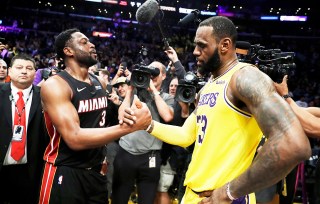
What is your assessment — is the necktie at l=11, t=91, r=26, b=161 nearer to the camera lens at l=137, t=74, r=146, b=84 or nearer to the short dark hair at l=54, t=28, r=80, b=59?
the short dark hair at l=54, t=28, r=80, b=59

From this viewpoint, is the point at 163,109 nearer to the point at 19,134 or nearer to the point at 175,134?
the point at 19,134

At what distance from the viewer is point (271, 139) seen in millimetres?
1503

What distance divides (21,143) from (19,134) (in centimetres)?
10

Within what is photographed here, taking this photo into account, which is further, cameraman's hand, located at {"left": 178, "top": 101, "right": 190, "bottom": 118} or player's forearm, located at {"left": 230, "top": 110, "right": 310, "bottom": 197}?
cameraman's hand, located at {"left": 178, "top": 101, "right": 190, "bottom": 118}

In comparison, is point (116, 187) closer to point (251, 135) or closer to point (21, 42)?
point (251, 135)

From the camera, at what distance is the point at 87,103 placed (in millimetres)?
2975

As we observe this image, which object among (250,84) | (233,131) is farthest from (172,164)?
(250,84)

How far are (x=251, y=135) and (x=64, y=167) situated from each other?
1625mm

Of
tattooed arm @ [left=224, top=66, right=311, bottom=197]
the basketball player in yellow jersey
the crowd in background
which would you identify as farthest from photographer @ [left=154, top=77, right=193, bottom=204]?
the crowd in background

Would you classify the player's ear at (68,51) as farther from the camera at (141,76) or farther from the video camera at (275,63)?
the video camera at (275,63)

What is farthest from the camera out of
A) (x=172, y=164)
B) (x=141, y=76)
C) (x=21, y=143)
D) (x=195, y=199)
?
(x=172, y=164)

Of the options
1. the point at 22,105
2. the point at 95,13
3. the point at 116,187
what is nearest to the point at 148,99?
the point at 116,187

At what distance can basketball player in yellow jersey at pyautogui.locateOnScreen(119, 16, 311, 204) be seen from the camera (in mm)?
1485

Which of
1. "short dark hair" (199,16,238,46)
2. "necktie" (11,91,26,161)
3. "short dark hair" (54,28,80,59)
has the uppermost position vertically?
"short dark hair" (199,16,238,46)
